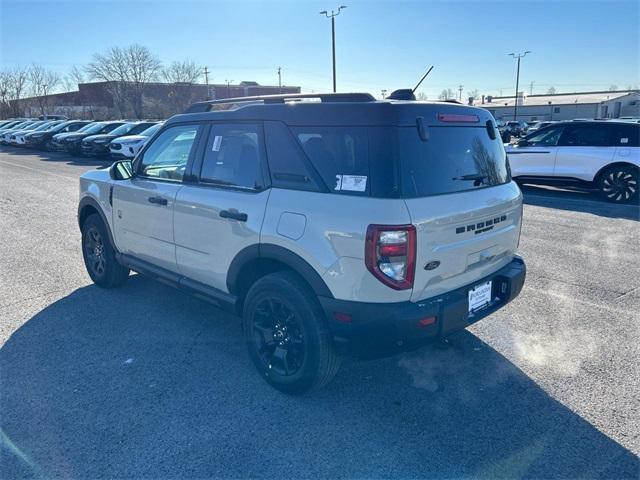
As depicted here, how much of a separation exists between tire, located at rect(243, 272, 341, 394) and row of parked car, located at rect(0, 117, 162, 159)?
1117cm

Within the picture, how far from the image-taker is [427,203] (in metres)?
2.67

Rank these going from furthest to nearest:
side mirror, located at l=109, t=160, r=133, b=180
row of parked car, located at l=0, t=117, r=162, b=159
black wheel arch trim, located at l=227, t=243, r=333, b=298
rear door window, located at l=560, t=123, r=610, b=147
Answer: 1. row of parked car, located at l=0, t=117, r=162, b=159
2. rear door window, located at l=560, t=123, r=610, b=147
3. side mirror, located at l=109, t=160, r=133, b=180
4. black wheel arch trim, located at l=227, t=243, r=333, b=298

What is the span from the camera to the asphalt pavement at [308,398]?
2518mm

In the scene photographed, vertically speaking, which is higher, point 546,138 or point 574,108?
point 574,108

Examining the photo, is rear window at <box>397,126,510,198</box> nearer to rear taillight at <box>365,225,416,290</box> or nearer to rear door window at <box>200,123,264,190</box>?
rear taillight at <box>365,225,416,290</box>

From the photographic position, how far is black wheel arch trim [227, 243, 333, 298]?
109 inches

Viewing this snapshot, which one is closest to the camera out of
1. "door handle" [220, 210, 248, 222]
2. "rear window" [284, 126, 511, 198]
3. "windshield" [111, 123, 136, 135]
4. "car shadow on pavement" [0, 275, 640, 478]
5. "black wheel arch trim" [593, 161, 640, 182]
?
"car shadow on pavement" [0, 275, 640, 478]

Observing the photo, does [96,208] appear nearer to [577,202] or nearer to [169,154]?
[169,154]

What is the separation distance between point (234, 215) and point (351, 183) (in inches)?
37.6

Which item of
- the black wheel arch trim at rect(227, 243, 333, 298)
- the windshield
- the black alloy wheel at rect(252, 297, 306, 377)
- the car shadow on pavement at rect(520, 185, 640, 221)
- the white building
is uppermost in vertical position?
the white building

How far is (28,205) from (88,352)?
7.94 metres

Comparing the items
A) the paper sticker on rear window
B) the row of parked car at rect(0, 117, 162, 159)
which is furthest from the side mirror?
Result: the row of parked car at rect(0, 117, 162, 159)

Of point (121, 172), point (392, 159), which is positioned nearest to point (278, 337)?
point (392, 159)

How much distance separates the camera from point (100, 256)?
201 inches
